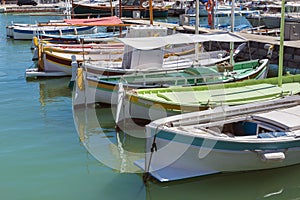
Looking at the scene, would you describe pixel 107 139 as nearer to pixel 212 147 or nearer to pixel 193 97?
pixel 193 97

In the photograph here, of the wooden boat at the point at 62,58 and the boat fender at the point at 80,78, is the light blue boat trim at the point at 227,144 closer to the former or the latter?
the boat fender at the point at 80,78

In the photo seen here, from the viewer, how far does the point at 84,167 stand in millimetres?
10336

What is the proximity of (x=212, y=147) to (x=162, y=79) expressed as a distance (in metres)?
5.72

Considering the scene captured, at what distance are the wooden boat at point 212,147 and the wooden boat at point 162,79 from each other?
14.6 ft

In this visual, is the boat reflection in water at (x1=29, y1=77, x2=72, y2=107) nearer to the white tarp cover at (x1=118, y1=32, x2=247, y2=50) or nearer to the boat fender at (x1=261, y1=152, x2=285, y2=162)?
the white tarp cover at (x1=118, y1=32, x2=247, y2=50)

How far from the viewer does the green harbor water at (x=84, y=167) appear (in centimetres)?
890

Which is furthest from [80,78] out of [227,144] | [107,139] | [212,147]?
[227,144]

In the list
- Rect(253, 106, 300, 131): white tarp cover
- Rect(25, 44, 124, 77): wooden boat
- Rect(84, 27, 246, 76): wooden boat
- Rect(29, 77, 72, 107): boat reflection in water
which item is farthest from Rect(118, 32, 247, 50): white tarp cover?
Rect(25, 44, 124, 77): wooden boat

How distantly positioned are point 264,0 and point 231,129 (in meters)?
47.8

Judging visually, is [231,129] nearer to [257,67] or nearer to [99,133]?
[99,133]

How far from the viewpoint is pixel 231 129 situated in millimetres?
9969

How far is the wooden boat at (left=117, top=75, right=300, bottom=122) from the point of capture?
11.6 m

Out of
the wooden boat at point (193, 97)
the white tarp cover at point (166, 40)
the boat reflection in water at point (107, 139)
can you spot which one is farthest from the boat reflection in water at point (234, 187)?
the white tarp cover at point (166, 40)

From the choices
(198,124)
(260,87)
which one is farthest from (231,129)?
(260,87)
